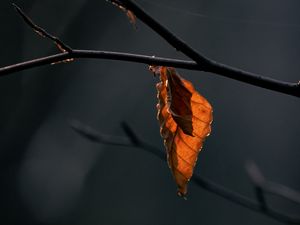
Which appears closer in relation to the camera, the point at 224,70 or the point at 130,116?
the point at 224,70

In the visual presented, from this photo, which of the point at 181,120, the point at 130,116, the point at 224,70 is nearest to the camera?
the point at 224,70

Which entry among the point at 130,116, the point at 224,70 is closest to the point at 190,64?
the point at 224,70

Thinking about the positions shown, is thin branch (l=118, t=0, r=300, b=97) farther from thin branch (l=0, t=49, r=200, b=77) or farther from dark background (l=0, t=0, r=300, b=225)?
dark background (l=0, t=0, r=300, b=225)

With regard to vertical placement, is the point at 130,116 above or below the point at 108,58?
below

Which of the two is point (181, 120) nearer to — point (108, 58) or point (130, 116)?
point (108, 58)

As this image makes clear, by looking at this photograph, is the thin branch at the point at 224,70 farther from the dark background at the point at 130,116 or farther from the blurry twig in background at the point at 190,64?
the dark background at the point at 130,116

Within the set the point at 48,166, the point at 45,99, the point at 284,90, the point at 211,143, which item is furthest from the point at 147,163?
the point at 284,90

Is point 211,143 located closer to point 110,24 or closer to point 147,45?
point 147,45
